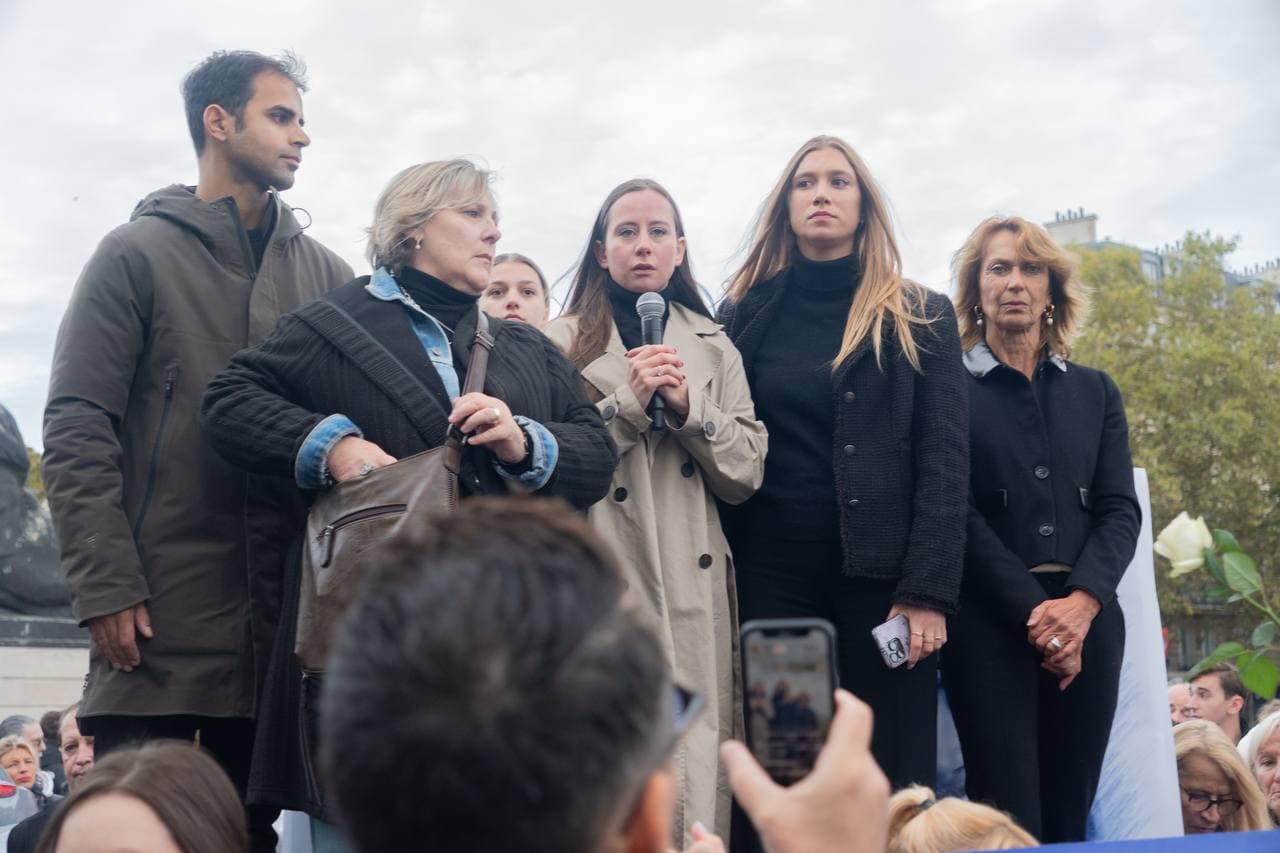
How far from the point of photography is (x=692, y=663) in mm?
4172

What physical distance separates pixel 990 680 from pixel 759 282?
1.49 m

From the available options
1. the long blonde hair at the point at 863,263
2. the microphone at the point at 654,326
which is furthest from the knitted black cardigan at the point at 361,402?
the long blonde hair at the point at 863,263

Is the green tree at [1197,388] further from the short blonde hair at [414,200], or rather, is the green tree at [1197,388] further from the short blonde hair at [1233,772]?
the short blonde hair at [414,200]

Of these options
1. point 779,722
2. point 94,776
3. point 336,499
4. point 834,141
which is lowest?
point 94,776

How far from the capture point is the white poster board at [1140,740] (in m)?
4.79

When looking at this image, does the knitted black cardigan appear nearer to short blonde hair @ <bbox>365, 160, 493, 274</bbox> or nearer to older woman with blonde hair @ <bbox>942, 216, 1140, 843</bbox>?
short blonde hair @ <bbox>365, 160, 493, 274</bbox>

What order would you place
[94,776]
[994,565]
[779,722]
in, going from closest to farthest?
1. [779,722]
2. [94,776]
3. [994,565]

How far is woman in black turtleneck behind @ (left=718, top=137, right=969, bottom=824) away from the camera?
166 inches

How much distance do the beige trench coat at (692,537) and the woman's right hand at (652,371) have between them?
5cm

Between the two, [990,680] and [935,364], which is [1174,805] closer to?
[990,680]

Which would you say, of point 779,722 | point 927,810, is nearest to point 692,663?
point 927,810

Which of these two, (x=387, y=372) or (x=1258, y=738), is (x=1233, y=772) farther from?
(x=387, y=372)

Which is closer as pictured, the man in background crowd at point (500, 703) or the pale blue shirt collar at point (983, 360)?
the man in background crowd at point (500, 703)

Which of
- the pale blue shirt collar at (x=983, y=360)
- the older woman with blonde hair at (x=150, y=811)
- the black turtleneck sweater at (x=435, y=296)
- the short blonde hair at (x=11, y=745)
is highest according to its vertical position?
the black turtleneck sweater at (x=435, y=296)
